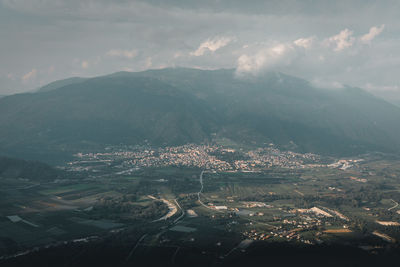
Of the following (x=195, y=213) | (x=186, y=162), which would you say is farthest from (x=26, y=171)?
(x=186, y=162)

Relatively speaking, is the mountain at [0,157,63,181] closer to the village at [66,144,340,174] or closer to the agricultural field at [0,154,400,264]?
the agricultural field at [0,154,400,264]

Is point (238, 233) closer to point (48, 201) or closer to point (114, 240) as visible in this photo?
point (114, 240)

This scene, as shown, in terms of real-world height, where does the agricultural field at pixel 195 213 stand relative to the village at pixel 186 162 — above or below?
below

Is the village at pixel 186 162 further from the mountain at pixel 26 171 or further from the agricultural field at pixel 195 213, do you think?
the agricultural field at pixel 195 213

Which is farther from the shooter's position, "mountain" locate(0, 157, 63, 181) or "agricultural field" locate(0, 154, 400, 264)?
"mountain" locate(0, 157, 63, 181)

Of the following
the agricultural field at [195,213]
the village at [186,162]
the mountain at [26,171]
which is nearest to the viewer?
the agricultural field at [195,213]

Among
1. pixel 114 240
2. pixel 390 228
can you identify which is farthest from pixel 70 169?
pixel 390 228

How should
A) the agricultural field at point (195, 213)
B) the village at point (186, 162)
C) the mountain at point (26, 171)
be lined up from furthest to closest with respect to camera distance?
the village at point (186, 162) → the mountain at point (26, 171) → the agricultural field at point (195, 213)

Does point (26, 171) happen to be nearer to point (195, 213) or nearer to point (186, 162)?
point (195, 213)

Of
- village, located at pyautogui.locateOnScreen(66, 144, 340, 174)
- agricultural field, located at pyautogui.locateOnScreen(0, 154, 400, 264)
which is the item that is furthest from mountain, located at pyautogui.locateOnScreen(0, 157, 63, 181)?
village, located at pyautogui.locateOnScreen(66, 144, 340, 174)

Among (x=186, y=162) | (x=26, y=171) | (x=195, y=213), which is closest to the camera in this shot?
(x=195, y=213)

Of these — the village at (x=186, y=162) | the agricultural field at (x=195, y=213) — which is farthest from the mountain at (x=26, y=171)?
the village at (x=186, y=162)
